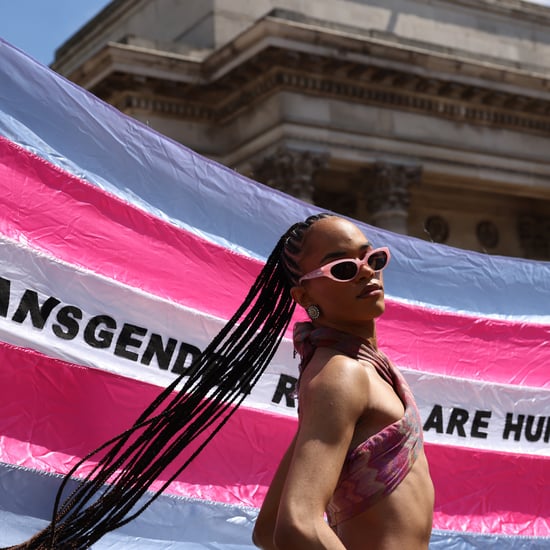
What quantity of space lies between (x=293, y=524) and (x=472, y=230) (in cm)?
2196

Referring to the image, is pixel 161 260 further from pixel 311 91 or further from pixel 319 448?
pixel 311 91

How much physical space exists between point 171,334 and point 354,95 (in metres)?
15.8

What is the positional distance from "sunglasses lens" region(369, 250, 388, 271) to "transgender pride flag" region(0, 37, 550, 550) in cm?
140

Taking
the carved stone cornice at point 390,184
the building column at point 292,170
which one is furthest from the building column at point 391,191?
the building column at point 292,170

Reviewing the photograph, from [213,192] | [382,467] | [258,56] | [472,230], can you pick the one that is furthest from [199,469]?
[472,230]

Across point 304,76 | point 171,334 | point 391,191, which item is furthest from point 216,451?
point 391,191

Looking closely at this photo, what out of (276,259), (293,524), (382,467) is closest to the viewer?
(293,524)

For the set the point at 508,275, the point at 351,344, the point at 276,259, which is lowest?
the point at 351,344

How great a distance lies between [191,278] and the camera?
13.6 feet

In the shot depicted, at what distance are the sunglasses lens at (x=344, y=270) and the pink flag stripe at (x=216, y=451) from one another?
139 cm

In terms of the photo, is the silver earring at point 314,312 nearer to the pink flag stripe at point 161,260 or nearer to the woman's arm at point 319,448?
the woman's arm at point 319,448

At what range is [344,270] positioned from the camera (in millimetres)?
2379

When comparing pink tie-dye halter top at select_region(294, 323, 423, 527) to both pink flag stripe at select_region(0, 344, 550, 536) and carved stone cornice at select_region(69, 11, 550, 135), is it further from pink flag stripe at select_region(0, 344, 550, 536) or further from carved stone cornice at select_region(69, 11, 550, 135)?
carved stone cornice at select_region(69, 11, 550, 135)

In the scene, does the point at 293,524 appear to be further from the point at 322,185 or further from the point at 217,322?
the point at 322,185
